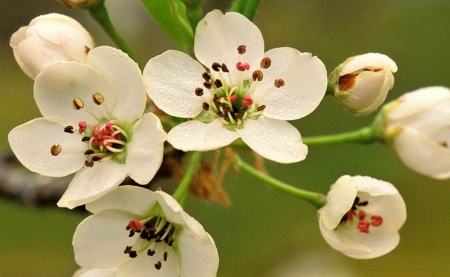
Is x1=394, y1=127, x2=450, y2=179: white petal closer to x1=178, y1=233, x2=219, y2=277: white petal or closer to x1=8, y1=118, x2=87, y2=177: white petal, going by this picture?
x1=178, y1=233, x2=219, y2=277: white petal

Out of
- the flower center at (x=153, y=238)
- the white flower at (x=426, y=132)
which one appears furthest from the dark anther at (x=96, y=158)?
the white flower at (x=426, y=132)

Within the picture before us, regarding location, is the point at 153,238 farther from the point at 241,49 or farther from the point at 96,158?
the point at 241,49

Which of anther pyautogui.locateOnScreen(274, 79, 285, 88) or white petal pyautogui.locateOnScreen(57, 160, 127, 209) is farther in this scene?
anther pyautogui.locateOnScreen(274, 79, 285, 88)

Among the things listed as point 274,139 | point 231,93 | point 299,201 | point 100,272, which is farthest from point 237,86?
point 299,201

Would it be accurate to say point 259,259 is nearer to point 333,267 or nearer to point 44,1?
point 333,267

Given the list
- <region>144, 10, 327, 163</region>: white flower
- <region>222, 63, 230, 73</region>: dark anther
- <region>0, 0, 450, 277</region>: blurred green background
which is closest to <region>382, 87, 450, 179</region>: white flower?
<region>144, 10, 327, 163</region>: white flower

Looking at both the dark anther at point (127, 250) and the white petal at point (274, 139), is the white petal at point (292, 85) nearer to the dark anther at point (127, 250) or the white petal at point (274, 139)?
the white petal at point (274, 139)

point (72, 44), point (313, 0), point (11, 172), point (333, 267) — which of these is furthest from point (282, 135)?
point (313, 0)
